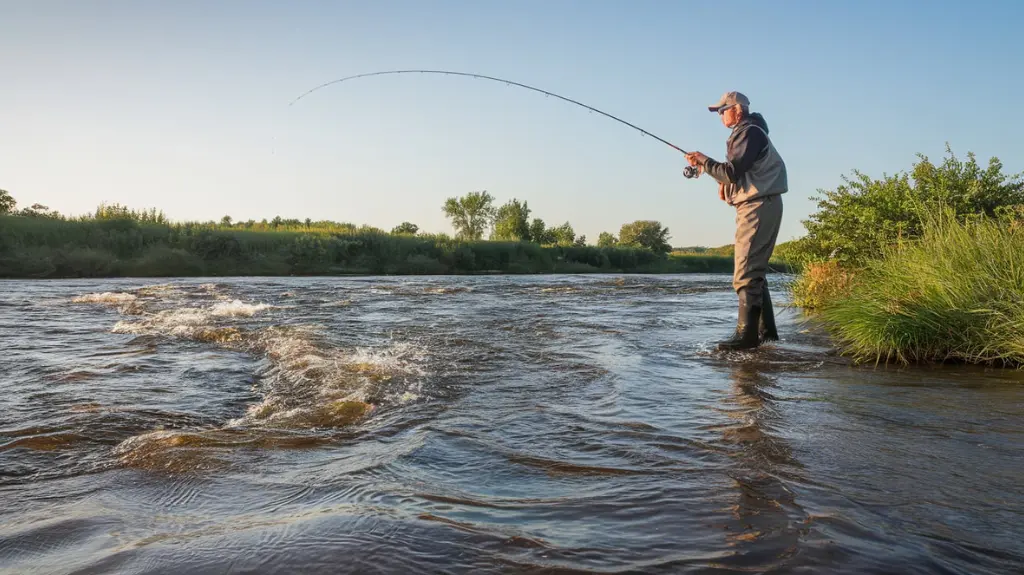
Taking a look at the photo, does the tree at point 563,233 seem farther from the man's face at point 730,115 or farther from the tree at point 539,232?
the man's face at point 730,115

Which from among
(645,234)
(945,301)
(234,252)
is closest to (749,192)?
(945,301)

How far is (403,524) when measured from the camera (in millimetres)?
2135

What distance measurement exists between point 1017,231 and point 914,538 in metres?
5.38

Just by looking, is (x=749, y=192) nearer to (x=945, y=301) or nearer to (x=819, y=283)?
(x=945, y=301)

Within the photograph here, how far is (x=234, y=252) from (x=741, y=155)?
26173 millimetres

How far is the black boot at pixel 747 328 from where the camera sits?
6.42 metres

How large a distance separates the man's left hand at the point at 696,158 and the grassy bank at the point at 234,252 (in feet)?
72.4

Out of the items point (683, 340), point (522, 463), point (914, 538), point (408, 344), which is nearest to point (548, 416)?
point (522, 463)

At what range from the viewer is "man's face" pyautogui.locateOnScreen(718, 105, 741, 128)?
6375mm

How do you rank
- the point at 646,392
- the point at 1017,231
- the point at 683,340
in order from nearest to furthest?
the point at 646,392 → the point at 1017,231 → the point at 683,340

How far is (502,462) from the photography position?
2.93m

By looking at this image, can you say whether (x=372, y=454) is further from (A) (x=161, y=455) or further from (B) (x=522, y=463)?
(A) (x=161, y=455)

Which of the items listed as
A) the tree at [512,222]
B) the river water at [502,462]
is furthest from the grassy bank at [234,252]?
the tree at [512,222]

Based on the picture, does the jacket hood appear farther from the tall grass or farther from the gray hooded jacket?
the tall grass
